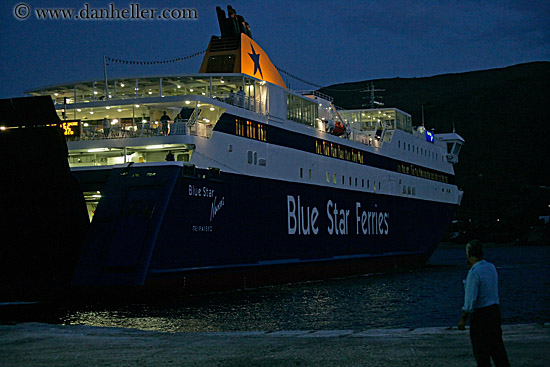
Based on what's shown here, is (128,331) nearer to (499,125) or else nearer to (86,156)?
(86,156)

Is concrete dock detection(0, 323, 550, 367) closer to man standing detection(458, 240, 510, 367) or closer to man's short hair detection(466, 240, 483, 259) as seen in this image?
man standing detection(458, 240, 510, 367)

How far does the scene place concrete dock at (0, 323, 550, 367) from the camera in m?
8.62

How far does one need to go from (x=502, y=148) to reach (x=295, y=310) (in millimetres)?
137189

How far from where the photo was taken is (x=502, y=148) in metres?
147

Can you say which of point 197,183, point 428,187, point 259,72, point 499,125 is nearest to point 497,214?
point 499,125

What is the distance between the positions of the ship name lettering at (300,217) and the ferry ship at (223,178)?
0.15 ft

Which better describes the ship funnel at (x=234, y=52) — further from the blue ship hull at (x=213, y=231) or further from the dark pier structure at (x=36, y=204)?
the dark pier structure at (x=36, y=204)

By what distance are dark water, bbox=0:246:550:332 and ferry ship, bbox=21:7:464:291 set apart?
94cm

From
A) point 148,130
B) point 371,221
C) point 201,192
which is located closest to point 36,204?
point 148,130

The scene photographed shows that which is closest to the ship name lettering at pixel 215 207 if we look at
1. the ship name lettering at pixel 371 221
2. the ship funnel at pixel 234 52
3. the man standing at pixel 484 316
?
the ship funnel at pixel 234 52

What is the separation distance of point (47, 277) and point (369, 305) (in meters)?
9.90

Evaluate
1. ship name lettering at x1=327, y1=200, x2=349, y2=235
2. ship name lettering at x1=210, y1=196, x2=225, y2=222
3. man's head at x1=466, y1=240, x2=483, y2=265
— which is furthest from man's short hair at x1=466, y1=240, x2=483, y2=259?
ship name lettering at x1=327, y1=200, x2=349, y2=235

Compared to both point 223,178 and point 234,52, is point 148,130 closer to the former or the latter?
point 223,178

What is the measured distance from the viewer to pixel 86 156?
2452 centimetres
